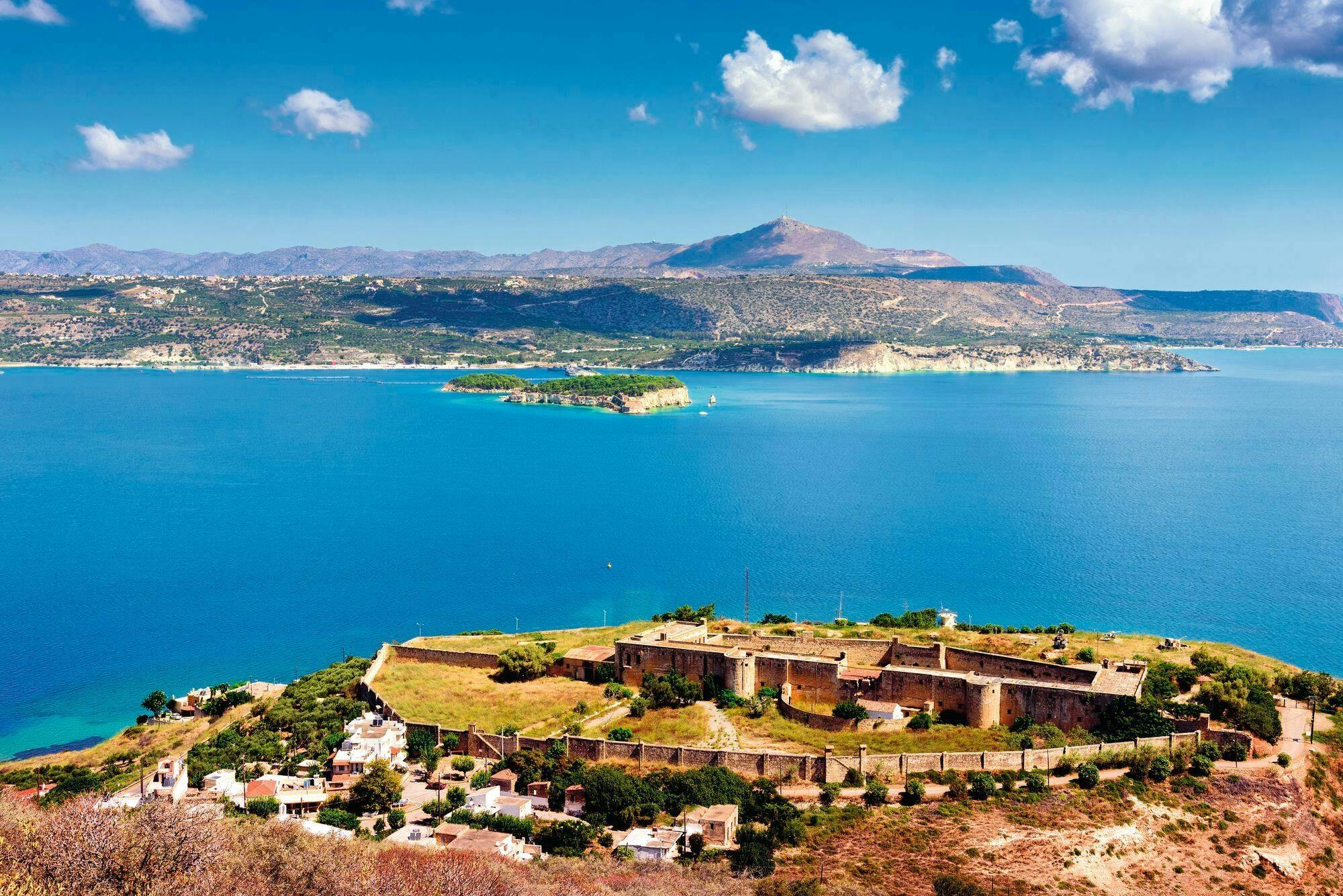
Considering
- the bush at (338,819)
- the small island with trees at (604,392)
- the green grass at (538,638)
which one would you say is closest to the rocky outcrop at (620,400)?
the small island with trees at (604,392)

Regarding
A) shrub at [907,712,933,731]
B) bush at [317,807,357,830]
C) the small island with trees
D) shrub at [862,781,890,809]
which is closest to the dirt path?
shrub at [862,781,890,809]

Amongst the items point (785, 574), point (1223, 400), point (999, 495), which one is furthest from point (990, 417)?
point (785, 574)

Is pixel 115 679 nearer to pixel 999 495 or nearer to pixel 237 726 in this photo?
pixel 237 726

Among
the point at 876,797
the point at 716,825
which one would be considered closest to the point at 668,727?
the point at 716,825

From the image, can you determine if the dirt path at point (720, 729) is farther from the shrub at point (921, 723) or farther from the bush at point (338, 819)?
the bush at point (338, 819)

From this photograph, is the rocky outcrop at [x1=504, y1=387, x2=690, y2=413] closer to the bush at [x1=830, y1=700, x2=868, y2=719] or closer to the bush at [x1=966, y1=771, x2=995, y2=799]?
the bush at [x1=830, y1=700, x2=868, y2=719]

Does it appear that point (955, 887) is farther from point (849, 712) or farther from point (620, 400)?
point (620, 400)
